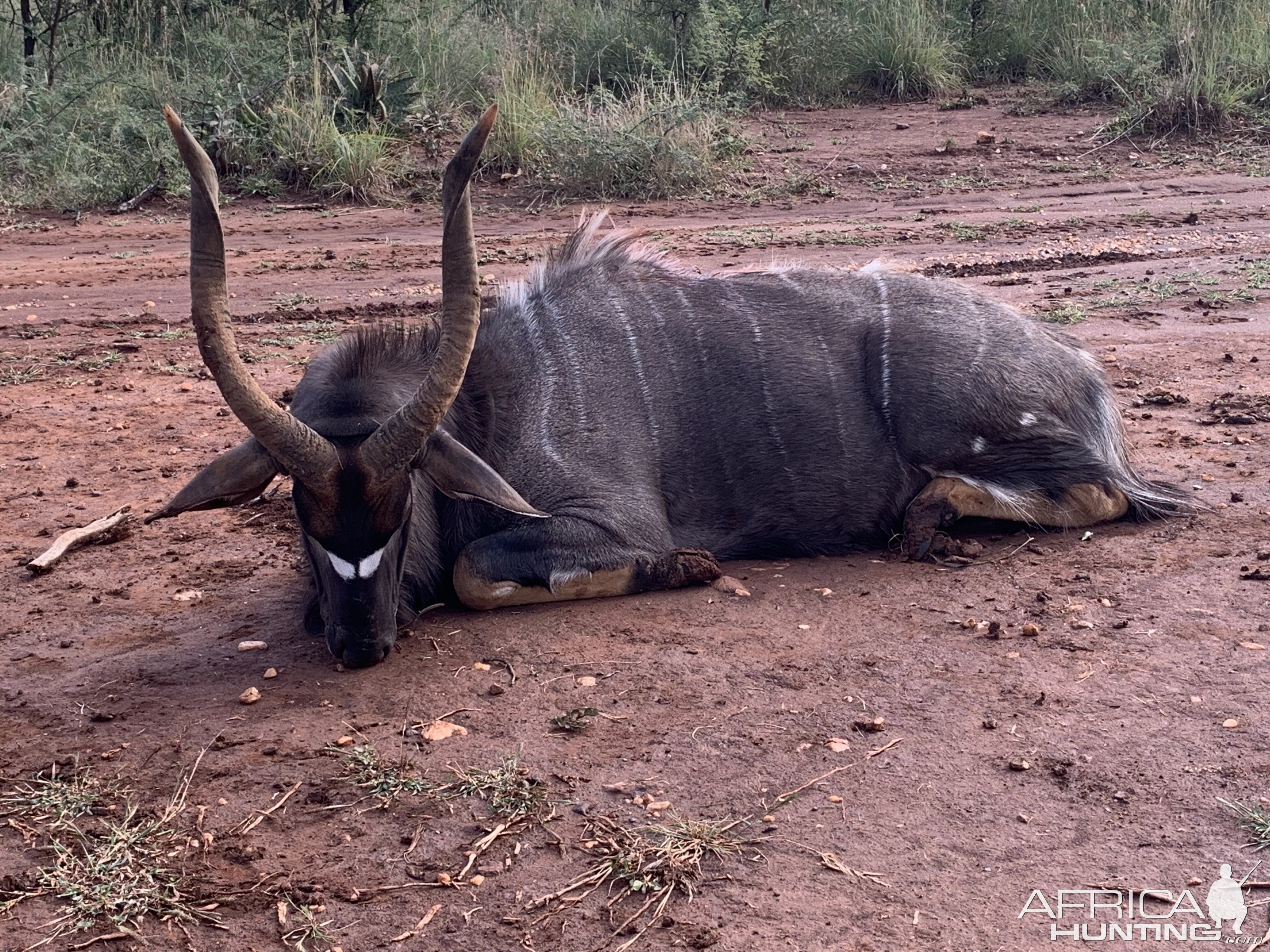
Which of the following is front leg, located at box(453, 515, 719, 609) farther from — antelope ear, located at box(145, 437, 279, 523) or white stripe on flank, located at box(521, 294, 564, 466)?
antelope ear, located at box(145, 437, 279, 523)

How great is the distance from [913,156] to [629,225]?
12.2 ft

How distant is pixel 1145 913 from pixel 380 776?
6.14ft

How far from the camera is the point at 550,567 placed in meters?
4.69

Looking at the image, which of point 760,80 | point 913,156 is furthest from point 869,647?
point 760,80

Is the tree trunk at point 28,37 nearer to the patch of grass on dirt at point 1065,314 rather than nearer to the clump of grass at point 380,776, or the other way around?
the patch of grass on dirt at point 1065,314

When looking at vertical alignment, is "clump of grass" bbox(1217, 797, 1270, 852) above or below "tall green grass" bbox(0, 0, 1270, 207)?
below

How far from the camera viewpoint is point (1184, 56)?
46.0 feet

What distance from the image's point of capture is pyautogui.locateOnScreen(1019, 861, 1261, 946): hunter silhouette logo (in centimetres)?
286

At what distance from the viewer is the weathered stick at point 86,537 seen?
5086 mm

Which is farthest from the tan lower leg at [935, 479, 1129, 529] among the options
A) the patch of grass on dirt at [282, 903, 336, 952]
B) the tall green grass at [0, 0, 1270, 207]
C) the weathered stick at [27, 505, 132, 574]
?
the tall green grass at [0, 0, 1270, 207]

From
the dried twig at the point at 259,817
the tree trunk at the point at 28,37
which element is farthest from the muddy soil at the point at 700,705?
the tree trunk at the point at 28,37

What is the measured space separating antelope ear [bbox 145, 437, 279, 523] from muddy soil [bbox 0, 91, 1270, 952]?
1.89 ft

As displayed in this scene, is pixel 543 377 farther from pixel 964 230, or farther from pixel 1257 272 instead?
pixel 964 230

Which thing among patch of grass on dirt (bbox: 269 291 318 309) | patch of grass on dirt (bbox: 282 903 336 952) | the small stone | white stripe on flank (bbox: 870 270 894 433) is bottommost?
the small stone
